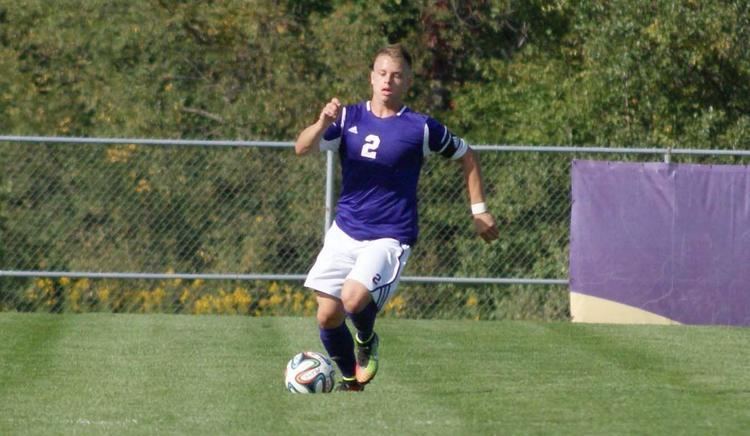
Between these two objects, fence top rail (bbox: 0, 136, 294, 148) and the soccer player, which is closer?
the soccer player

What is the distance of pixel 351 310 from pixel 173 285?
812 centimetres

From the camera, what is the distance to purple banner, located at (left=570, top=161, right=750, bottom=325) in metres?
14.6

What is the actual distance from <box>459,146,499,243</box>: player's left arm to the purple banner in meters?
5.73

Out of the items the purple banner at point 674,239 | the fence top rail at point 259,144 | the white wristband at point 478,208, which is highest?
the white wristband at point 478,208

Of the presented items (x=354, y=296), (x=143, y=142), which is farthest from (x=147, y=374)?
(x=143, y=142)

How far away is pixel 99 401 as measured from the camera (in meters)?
8.45

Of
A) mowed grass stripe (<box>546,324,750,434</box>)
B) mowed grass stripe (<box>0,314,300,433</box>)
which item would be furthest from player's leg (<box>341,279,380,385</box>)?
mowed grass stripe (<box>546,324,750,434</box>)

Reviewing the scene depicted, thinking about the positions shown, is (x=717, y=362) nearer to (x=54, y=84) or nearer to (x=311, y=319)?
(x=311, y=319)

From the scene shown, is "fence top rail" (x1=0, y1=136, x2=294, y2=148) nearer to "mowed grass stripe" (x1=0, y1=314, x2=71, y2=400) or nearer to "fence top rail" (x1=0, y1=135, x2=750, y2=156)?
"fence top rail" (x1=0, y1=135, x2=750, y2=156)

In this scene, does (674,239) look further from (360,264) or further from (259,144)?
(360,264)

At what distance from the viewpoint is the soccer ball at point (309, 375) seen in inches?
348

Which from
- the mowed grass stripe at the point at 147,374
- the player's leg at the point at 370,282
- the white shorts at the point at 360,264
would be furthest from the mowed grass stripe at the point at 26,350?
the player's leg at the point at 370,282

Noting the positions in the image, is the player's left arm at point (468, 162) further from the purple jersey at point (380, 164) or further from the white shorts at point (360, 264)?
the white shorts at point (360, 264)

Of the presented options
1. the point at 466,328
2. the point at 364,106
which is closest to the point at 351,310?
the point at 364,106
